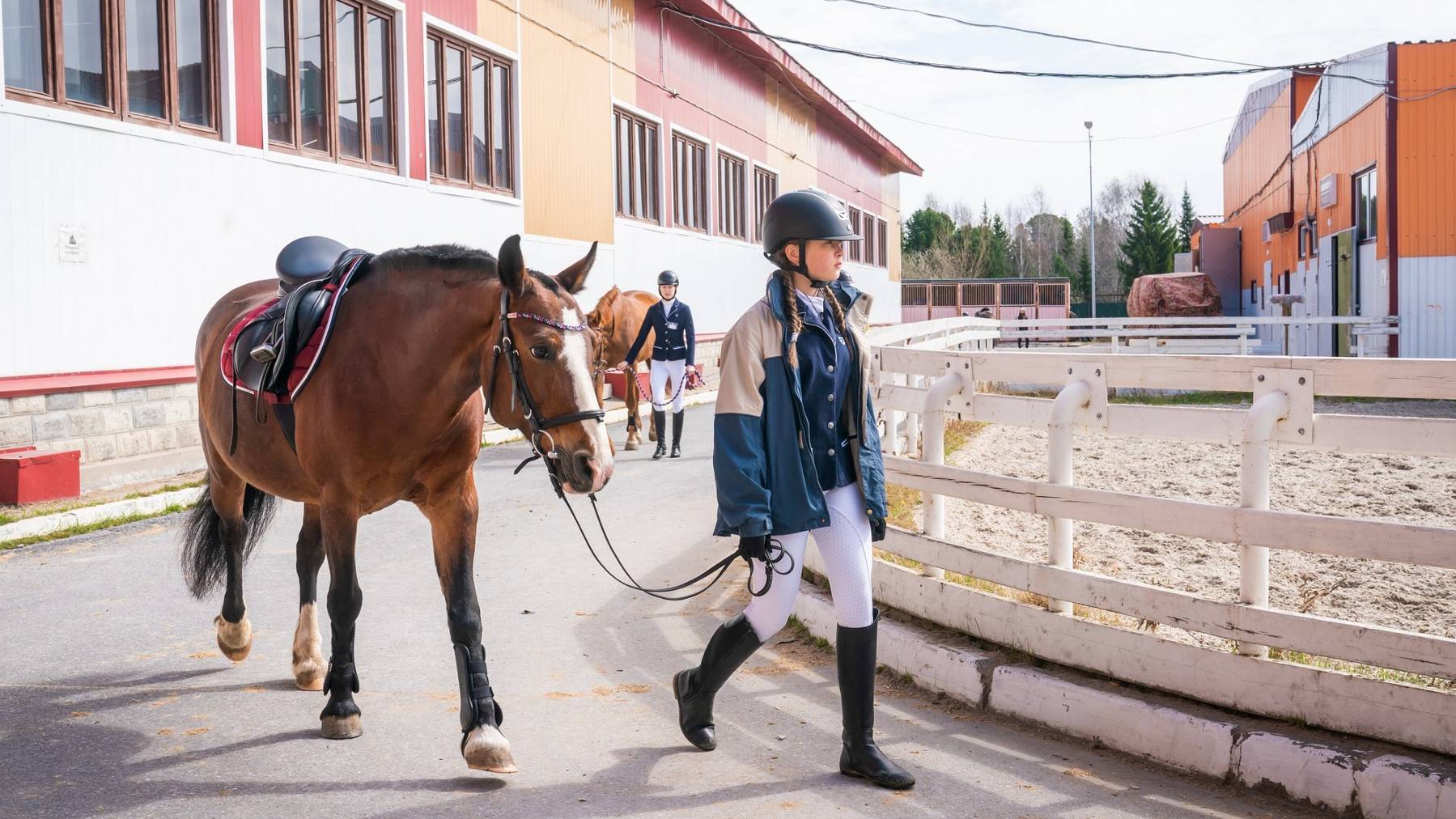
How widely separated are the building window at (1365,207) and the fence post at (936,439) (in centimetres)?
2238

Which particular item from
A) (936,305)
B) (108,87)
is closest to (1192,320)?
(108,87)

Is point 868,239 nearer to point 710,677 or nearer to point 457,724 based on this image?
point 457,724

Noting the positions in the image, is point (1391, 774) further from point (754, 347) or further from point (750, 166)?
point (750, 166)

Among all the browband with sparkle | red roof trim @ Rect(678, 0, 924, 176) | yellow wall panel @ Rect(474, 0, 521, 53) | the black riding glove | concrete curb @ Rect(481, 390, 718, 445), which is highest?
red roof trim @ Rect(678, 0, 924, 176)

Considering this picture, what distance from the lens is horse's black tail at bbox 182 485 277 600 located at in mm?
6578

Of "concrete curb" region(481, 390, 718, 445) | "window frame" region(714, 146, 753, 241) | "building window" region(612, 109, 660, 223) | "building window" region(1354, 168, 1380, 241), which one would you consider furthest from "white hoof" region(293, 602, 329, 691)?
"building window" region(1354, 168, 1380, 241)

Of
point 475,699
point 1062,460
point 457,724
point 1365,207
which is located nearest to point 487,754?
point 475,699

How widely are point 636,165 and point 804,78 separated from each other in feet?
37.9

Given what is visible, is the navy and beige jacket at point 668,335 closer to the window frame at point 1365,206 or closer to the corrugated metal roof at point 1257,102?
the window frame at point 1365,206

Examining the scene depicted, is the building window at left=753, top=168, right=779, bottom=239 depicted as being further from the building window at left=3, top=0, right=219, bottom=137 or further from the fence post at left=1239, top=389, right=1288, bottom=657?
A: the fence post at left=1239, top=389, right=1288, bottom=657

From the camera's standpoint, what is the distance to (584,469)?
4.35 m

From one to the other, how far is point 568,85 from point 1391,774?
19036 mm

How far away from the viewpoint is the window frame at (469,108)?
57.8 ft

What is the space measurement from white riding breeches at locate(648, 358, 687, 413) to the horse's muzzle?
34.1 ft
